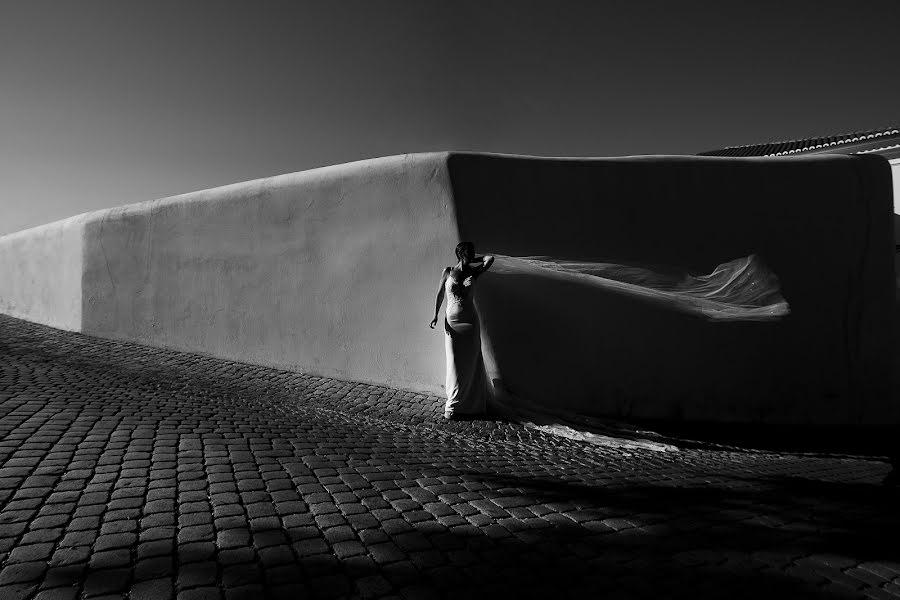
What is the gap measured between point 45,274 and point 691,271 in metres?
12.2

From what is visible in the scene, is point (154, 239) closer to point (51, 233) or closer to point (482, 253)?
point (51, 233)

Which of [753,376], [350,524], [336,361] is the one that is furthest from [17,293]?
[753,376]

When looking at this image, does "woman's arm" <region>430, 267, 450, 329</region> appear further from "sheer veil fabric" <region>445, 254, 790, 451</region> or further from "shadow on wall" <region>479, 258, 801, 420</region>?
"shadow on wall" <region>479, 258, 801, 420</region>

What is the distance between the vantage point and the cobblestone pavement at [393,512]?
8.90 ft

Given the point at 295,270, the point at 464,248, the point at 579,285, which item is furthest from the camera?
the point at 295,270

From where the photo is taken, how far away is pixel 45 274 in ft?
41.1

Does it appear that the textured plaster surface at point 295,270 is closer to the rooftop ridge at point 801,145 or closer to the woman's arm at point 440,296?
the woman's arm at point 440,296

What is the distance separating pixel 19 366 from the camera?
24.9ft

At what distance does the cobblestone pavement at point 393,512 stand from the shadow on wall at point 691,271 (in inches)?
54.0

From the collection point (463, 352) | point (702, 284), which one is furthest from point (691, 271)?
point (463, 352)

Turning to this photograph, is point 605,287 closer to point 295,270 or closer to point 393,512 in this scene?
point 295,270

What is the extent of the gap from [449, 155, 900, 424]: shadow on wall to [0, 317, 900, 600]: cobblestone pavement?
137 cm

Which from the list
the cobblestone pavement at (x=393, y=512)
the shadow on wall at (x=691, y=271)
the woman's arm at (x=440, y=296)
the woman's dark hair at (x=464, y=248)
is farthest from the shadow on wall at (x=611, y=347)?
the cobblestone pavement at (x=393, y=512)

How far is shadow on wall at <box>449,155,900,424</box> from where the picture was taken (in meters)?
7.20
